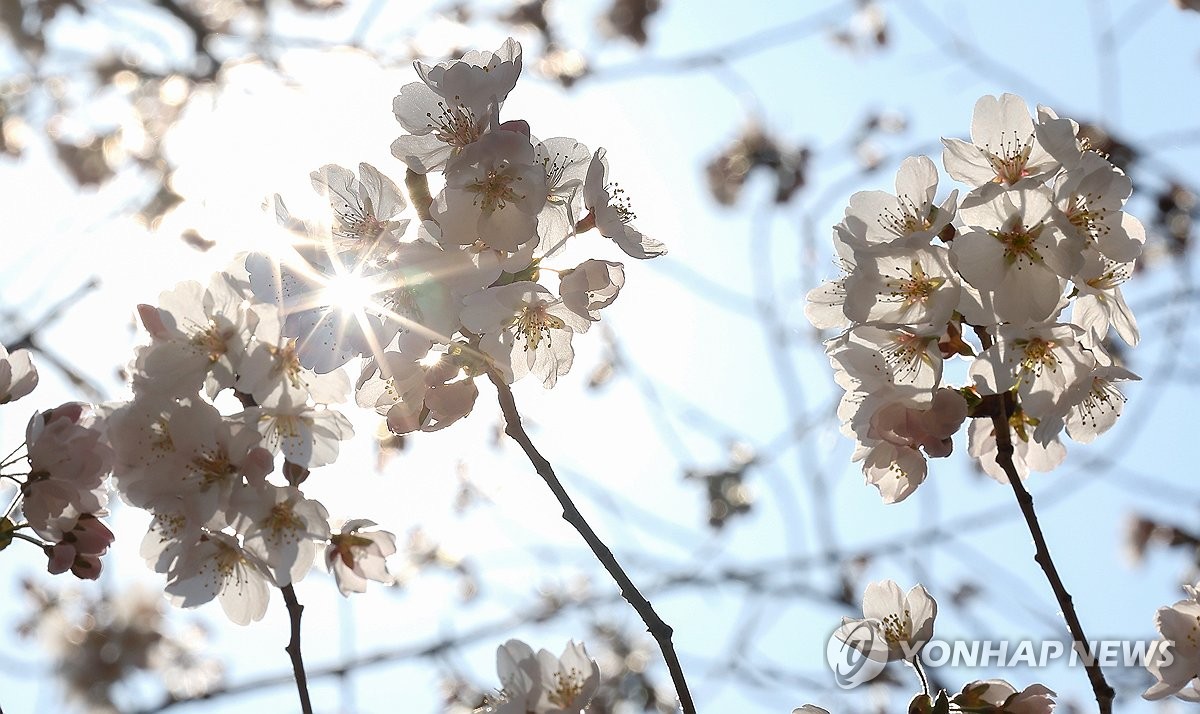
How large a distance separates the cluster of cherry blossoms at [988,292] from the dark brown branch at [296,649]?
3.03 feet

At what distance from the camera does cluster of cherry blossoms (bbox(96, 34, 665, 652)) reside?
1368mm

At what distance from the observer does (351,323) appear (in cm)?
138

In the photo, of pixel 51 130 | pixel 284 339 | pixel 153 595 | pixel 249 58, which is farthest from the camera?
pixel 153 595

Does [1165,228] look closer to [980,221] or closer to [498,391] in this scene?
[980,221]

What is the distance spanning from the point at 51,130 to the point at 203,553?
20.7 ft

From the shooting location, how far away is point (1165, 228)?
16.2 feet

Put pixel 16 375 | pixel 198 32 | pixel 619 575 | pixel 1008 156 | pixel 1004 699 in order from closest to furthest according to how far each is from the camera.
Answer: pixel 619 575 < pixel 1004 699 < pixel 1008 156 < pixel 16 375 < pixel 198 32

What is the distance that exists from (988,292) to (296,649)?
1.15 meters

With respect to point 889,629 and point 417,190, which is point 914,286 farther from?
point 417,190

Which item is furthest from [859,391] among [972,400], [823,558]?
[823,558]

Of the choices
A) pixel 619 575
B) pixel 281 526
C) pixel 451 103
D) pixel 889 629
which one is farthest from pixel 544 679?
pixel 451 103

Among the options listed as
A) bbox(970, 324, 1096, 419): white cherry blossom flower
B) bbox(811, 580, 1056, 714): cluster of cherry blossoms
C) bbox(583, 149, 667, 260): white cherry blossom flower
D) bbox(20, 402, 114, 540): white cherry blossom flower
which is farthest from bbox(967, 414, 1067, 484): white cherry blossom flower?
bbox(20, 402, 114, 540): white cherry blossom flower

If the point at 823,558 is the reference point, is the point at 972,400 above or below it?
below

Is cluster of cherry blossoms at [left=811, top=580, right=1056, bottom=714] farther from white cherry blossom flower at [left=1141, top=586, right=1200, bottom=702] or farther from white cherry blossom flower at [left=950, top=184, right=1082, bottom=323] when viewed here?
white cherry blossom flower at [left=950, top=184, right=1082, bottom=323]
